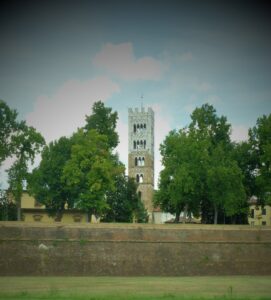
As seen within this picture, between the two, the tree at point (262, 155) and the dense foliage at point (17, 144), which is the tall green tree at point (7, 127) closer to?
the dense foliage at point (17, 144)

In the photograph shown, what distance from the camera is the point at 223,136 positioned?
164 ft

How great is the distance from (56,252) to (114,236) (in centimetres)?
418

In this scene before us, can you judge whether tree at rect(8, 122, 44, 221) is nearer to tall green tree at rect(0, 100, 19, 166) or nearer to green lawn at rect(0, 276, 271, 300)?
tall green tree at rect(0, 100, 19, 166)

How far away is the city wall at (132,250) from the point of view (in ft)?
116

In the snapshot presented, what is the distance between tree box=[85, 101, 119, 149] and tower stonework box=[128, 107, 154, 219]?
98.1ft

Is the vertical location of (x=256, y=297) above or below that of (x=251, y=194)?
below

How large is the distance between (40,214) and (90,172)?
472 inches

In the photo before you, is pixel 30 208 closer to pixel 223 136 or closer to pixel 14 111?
pixel 14 111

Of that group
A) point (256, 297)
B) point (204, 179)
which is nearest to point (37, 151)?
point (204, 179)

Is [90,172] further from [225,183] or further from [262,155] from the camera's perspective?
[262,155]

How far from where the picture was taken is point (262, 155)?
1800 inches

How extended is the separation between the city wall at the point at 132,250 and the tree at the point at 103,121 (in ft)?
48.8

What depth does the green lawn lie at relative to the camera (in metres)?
23.8

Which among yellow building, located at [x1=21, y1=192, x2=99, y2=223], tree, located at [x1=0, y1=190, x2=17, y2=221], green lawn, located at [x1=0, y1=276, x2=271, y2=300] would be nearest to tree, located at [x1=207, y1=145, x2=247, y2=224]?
green lawn, located at [x1=0, y1=276, x2=271, y2=300]
